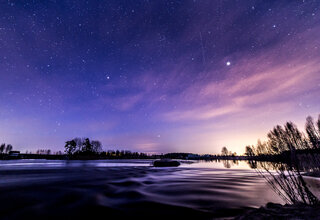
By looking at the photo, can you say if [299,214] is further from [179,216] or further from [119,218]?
[119,218]

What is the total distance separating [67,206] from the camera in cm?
579

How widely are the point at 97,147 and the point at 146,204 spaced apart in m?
157

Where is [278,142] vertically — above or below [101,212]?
above

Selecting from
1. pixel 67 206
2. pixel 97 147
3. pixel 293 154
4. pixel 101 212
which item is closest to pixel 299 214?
pixel 293 154

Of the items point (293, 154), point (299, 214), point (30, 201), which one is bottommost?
point (30, 201)

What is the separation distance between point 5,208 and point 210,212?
8.01 m

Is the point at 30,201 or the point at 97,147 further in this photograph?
the point at 97,147

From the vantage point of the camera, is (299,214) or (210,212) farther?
(210,212)

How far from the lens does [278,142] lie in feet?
18.9

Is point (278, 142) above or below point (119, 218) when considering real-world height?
above

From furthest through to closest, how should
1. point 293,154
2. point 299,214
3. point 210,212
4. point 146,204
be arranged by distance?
point 146,204 → point 210,212 → point 293,154 → point 299,214

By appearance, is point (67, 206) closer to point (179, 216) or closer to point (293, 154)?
point (179, 216)

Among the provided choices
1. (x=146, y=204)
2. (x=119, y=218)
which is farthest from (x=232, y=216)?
(x=119, y=218)

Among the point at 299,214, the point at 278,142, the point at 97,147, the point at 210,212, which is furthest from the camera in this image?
the point at 97,147
